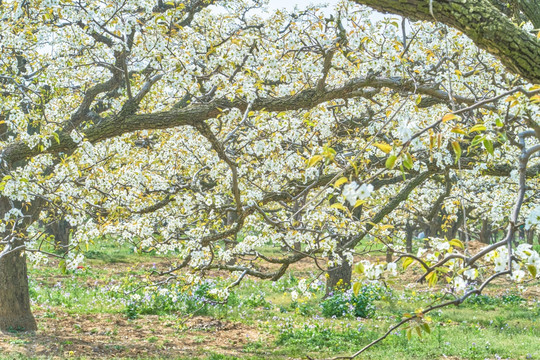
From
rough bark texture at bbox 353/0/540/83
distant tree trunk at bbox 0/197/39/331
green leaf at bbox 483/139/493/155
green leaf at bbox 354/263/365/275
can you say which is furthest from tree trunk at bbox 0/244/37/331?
green leaf at bbox 483/139/493/155

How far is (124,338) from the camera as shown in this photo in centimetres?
770

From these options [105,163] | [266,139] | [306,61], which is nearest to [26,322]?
[105,163]

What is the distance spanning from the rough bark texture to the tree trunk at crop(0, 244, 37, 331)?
7088 mm

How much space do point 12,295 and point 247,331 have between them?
393 centimetres

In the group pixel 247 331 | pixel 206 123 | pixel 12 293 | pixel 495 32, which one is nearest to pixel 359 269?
pixel 495 32

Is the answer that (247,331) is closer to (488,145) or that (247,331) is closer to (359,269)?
(359,269)

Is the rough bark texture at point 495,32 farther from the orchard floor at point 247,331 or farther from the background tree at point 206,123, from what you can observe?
the orchard floor at point 247,331

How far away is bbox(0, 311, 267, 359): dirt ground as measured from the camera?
6676 millimetres

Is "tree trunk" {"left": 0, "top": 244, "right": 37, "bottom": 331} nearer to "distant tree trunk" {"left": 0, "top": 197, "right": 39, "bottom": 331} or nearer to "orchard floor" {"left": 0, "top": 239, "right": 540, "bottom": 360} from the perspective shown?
"distant tree trunk" {"left": 0, "top": 197, "right": 39, "bottom": 331}

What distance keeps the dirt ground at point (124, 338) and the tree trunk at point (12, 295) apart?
0.32m

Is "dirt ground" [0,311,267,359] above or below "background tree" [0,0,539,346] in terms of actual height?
below

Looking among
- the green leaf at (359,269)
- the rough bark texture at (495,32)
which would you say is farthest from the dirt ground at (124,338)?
the rough bark texture at (495,32)

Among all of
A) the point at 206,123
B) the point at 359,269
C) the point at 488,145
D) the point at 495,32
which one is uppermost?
the point at 206,123

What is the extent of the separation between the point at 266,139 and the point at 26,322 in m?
4.97
